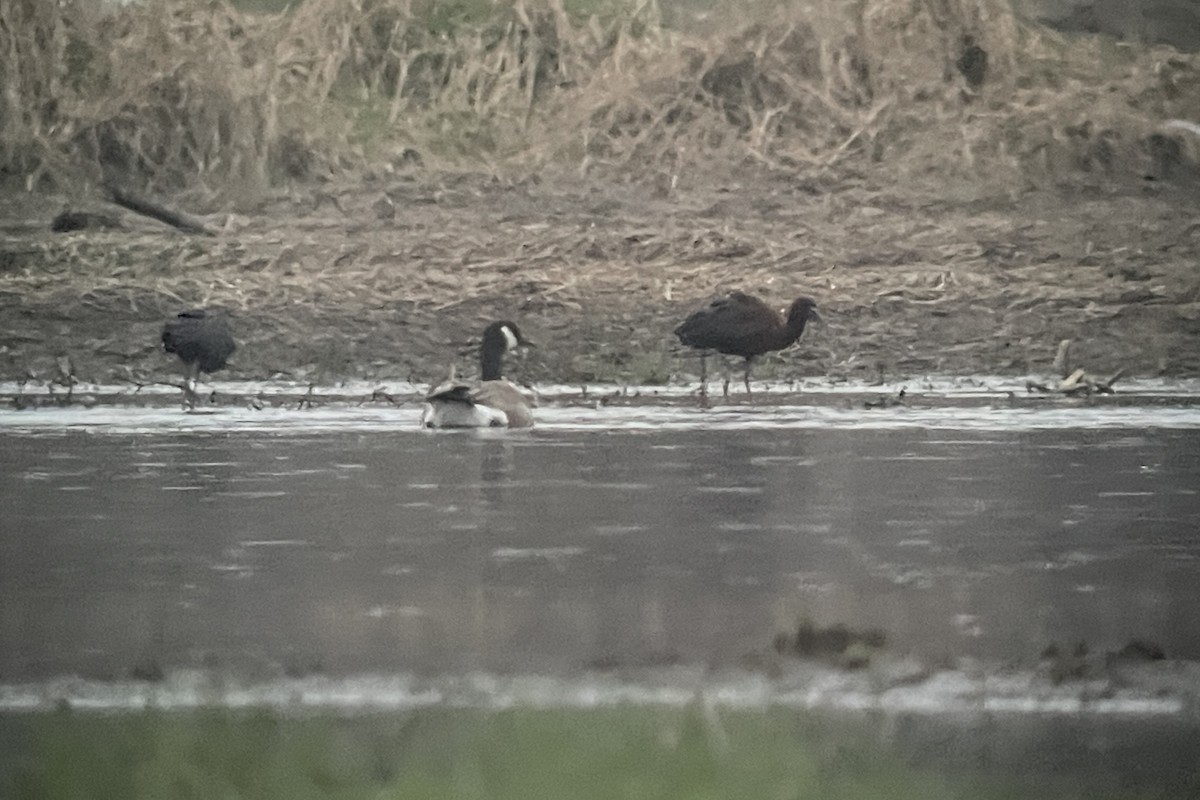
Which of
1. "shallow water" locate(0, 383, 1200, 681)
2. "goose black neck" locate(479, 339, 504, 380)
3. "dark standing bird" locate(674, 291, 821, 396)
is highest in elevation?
"dark standing bird" locate(674, 291, 821, 396)

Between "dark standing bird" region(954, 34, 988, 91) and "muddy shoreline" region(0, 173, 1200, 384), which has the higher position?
"dark standing bird" region(954, 34, 988, 91)

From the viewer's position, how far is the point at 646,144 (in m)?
4.91

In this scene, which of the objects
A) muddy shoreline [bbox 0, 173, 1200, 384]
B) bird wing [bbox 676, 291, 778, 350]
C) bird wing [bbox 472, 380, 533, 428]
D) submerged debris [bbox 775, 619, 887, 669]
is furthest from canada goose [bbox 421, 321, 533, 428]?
submerged debris [bbox 775, 619, 887, 669]

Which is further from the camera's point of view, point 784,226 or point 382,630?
point 784,226

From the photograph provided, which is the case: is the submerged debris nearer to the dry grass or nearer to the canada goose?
the canada goose

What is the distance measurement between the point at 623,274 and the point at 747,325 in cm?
46

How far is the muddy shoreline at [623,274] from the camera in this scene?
4.70m

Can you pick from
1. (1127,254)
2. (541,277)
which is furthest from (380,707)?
(1127,254)

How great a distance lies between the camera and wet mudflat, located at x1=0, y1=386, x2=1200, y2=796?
266 centimetres

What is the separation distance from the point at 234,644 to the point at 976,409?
7.91 ft

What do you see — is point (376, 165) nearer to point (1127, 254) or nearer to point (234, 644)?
point (1127, 254)

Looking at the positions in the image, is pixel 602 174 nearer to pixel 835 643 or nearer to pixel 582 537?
pixel 582 537

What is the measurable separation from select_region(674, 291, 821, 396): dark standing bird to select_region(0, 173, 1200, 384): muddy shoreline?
0.13ft

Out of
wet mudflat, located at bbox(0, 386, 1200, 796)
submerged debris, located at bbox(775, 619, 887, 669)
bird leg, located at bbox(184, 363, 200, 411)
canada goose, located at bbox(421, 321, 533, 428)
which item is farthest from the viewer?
bird leg, located at bbox(184, 363, 200, 411)
